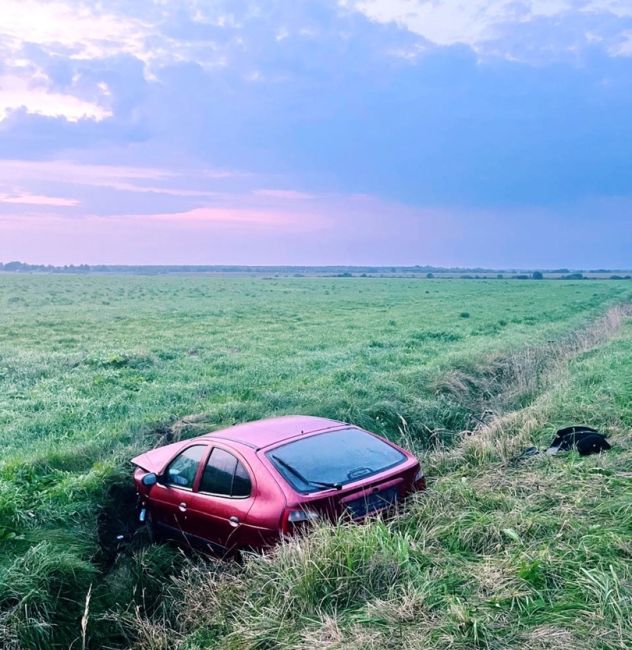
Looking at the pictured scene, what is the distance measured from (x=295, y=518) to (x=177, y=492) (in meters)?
1.82

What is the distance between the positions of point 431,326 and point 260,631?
904 inches

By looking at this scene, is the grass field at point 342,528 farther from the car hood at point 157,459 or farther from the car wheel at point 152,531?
the car hood at point 157,459

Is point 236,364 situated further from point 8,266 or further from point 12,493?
point 8,266

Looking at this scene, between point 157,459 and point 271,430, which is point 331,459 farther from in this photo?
point 157,459

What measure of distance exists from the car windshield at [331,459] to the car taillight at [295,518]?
0.21 m

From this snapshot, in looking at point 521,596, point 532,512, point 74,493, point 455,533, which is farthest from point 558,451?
point 74,493

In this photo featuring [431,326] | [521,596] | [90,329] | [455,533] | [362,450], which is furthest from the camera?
[431,326]

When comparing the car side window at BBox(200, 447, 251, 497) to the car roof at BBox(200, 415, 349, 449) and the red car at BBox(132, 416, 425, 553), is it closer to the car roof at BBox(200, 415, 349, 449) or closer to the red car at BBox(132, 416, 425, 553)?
the red car at BBox(132, 416, 425, 553)

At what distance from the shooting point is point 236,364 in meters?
16.5

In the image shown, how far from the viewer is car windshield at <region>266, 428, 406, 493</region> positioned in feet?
18.9

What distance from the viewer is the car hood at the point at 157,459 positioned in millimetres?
7316

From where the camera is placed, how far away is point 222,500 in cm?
612

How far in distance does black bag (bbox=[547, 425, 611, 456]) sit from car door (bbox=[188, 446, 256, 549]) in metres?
4.03

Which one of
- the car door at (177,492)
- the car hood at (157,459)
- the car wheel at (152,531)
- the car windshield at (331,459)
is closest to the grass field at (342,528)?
the car wheel at (152,531)
